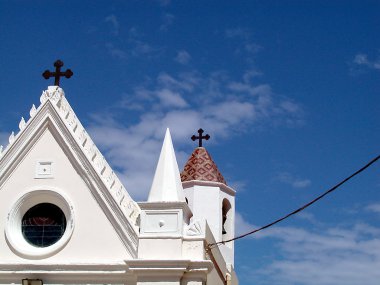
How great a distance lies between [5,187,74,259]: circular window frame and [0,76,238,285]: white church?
0.03m

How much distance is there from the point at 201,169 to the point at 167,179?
18.4 feet

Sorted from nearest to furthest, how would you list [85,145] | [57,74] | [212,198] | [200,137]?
1. [85,145]
2. [57,74]
3. [212,198]
4. [200,137]

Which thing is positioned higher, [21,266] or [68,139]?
[68,139]

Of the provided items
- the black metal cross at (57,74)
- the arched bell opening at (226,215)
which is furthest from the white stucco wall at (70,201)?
the arched bell opening at (226,215)

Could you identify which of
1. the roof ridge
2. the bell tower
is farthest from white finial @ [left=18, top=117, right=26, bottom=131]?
the bell tower

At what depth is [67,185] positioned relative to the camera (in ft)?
59.8

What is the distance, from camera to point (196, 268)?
16.6 meters

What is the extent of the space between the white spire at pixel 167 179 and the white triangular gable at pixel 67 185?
0.82m

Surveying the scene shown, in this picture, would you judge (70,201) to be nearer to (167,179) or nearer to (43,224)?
(43,224)

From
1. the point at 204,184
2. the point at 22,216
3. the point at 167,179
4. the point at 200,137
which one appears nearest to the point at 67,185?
the point at 22,216

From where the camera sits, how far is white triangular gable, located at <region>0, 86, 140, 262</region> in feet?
57.6

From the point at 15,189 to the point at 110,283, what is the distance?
12.1ft

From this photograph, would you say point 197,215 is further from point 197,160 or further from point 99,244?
point 99,244

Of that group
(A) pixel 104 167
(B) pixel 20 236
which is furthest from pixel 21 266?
(A) pixel 104 167
